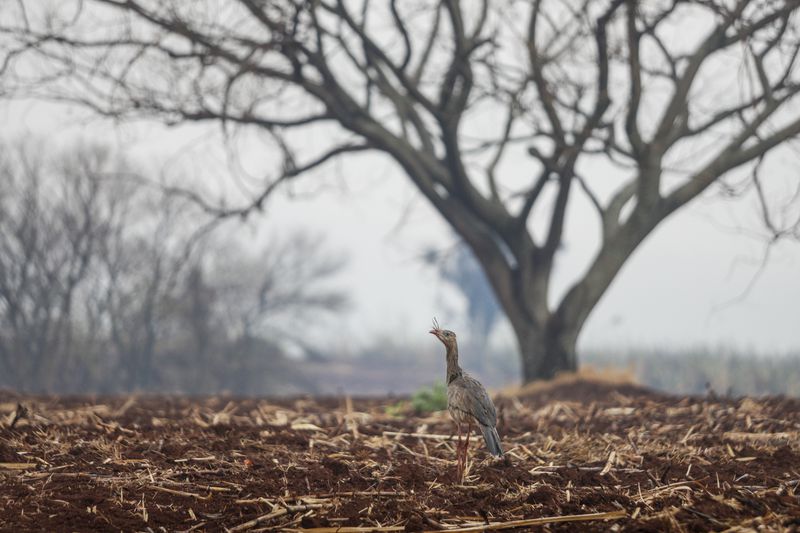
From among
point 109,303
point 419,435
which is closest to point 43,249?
point 109,303

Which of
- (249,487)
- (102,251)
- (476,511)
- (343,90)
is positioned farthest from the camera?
(102,251)

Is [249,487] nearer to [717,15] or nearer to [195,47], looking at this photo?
[195,47]

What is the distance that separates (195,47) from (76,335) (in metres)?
11.1

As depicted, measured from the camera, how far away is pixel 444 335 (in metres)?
4.62

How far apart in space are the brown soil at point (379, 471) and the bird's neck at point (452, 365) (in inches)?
20.7

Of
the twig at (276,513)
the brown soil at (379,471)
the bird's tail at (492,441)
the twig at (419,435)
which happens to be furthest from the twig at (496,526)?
the twig at (419,435)

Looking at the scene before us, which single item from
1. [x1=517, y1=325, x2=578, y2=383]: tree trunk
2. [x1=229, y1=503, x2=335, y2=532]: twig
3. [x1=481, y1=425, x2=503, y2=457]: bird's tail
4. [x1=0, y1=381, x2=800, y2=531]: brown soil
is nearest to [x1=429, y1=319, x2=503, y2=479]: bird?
[x1=481, y1=425, x2=503, y2=457]: bird's tail

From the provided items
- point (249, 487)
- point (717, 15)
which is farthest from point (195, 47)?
point (249, 487)

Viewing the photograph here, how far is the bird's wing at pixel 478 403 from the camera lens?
438 centimetres

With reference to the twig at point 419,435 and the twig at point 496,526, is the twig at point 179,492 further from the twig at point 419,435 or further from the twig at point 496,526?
the twig at point 419,435

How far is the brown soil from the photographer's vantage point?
12.4 ft

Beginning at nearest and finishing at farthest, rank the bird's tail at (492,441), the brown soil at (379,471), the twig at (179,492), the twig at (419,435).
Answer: the brown soil at (379,471) → the twig at (179,492) → the bird's tail at (492,441) → the twig at (419,435)

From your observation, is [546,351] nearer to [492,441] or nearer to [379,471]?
[379,471]

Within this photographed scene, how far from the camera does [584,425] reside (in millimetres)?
6746
